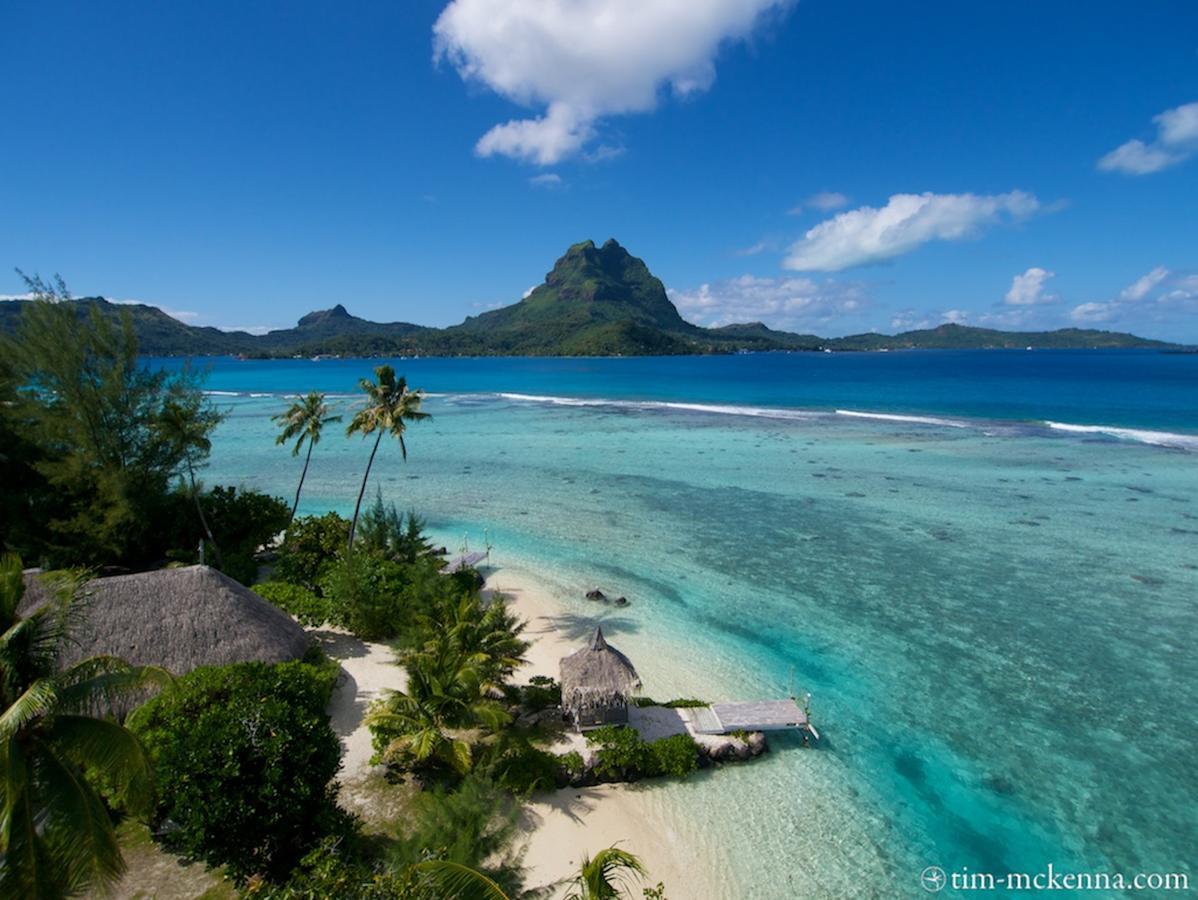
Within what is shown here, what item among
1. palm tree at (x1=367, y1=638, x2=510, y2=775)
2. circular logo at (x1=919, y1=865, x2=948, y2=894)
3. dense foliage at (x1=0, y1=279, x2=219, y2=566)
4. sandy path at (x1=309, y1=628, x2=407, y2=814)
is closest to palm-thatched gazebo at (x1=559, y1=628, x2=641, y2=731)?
palm tree at (x1=367, y1=638, x2=510, y2=775)

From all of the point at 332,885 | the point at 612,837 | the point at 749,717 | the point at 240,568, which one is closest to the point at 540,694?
the point at 612,837

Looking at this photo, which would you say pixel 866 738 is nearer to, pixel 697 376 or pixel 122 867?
pixel 122 867

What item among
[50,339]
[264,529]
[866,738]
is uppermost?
→ [50,339]

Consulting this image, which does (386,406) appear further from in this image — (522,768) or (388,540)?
(522,768)

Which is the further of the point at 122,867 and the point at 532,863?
the point at 532,863

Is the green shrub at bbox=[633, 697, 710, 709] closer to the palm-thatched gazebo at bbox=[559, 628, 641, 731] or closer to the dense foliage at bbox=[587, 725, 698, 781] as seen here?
the palm-thatched gazebo at bbox=[559, 628, 641, 731]

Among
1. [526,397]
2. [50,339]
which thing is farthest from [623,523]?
[526,397]
